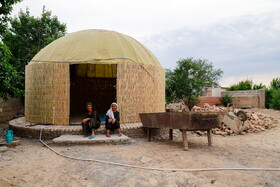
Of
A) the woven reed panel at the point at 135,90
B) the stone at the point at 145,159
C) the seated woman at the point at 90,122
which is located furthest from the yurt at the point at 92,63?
the stone at the point at 145,159

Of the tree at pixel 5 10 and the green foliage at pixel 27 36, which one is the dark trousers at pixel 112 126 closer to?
the tree at pixel 5 10

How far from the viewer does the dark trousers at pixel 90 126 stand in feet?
16.0

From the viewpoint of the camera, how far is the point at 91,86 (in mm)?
9953

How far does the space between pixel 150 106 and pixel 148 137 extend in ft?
4.29

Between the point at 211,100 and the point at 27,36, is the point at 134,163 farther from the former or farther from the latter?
the point at 211,100

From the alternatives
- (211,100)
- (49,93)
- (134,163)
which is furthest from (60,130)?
(211,100)

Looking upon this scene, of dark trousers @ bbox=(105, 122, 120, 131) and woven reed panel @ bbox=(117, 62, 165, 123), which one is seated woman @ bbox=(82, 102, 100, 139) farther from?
woven reed panel @ bbox=(117, 62, 165, 123)

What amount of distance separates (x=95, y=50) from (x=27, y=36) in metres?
7.61

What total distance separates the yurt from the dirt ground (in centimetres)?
132

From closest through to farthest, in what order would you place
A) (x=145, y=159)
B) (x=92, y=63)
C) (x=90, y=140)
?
1. (x=145, y=159)
2. (x=90, y=140)
3. (x=92, y=63)

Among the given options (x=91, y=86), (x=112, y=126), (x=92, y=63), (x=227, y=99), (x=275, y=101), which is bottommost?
(x=112, y=126)

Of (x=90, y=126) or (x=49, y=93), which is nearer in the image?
(x=90, y=126)

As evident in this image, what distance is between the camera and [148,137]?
17.1ft

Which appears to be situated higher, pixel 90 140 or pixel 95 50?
pixel 95 50
